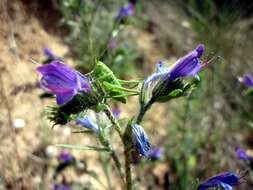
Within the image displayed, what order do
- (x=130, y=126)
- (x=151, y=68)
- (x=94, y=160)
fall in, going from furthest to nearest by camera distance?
1. (x=151, y=68)
2. (x=94, y=160)
3. (x=130, y=126)

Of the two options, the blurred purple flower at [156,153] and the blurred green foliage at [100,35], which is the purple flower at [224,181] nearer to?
the blurred green foliage at [100,35]

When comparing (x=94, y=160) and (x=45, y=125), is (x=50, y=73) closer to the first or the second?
(x=45, y=125)

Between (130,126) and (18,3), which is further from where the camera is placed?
(18,3)

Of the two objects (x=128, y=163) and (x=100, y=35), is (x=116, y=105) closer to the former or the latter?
(x=100, y=35)

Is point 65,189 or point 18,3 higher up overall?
point 18,3

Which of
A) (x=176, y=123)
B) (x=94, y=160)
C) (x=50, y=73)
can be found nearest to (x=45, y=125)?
(x=94, y=160)

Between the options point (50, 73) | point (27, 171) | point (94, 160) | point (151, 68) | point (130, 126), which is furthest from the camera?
point (151, 68)

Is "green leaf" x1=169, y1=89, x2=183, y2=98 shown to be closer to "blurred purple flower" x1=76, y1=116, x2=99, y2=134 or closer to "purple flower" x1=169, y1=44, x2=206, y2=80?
"purple flower" x1=169, y1=44, x2=206, y2=80
